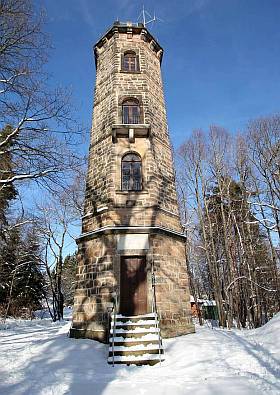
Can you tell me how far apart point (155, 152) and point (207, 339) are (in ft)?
22.2

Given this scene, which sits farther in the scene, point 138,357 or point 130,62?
point 130,62

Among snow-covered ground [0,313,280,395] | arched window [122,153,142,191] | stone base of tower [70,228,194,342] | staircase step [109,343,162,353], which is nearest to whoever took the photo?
snow-covered ground [0,313,280,395]

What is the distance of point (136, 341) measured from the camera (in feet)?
24.8

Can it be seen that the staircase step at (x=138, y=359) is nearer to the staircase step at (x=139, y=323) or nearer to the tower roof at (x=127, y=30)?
the staircase step at (x=139, y=323)

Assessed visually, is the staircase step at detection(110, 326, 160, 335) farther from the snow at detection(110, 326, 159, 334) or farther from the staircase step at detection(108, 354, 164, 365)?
the staircase step at detection(108, 354, 164, 365)

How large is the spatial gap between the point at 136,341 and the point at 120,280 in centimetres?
204

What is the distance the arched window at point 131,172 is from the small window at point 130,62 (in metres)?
4.69

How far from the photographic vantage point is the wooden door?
29.9 ft

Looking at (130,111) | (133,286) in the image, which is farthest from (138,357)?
(130,111)

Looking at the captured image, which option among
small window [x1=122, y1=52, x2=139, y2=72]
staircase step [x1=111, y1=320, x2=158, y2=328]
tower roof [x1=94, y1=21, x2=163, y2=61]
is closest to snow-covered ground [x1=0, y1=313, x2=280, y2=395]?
staircase step [x1=111, y1=320, x2=158, y2=328]

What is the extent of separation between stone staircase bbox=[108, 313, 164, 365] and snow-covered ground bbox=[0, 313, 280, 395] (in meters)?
0.27

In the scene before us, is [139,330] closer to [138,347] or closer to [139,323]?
[139,323]

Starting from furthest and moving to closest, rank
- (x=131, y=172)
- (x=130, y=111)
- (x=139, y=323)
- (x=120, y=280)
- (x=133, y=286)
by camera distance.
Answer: (x=130, y=111)
(x=131, y=172)
(x=133, y=286)
(x=120, y=280)
(x=139, y=323)

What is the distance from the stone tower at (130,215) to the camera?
30.0ft
